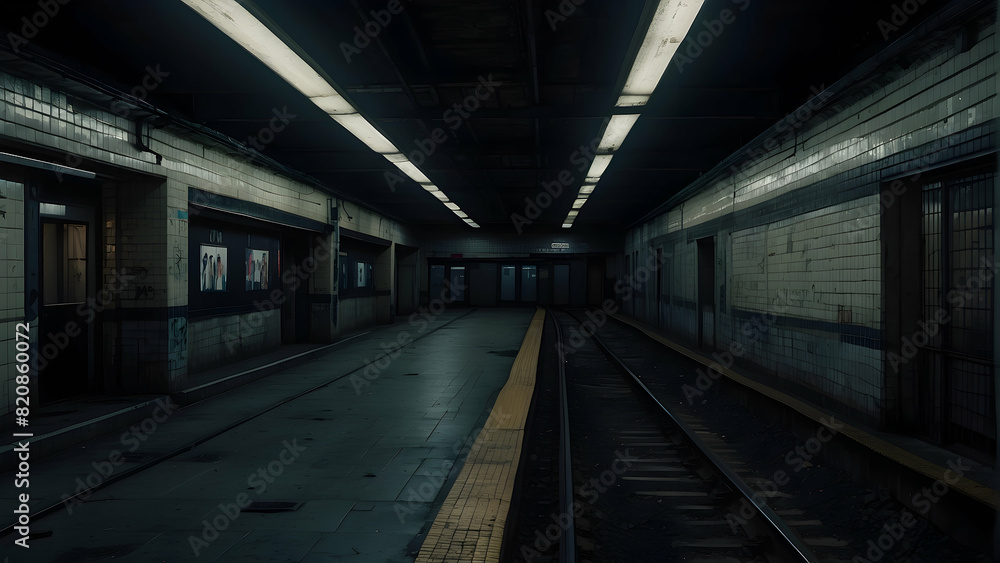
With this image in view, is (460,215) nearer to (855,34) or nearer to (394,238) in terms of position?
(394,238)

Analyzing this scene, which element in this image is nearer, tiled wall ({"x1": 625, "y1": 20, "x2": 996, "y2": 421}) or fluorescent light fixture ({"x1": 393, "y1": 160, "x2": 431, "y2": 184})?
tiled wall ({"x1": 625, "y1": 20, "x2": 996, "y2": 421})

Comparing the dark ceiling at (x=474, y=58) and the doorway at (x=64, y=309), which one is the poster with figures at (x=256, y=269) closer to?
the dark ceiling at (x=474, y=58)

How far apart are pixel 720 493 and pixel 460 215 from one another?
16371 millimetres

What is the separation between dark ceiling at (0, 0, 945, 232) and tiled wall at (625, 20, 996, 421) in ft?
2.72

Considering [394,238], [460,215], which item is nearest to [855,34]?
[460,215]

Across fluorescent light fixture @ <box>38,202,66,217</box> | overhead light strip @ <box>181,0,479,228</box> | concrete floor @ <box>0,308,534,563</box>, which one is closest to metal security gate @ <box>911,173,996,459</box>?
concrete floor @ <box>0,308,534,563</box>

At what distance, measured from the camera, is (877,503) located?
4.70 meters

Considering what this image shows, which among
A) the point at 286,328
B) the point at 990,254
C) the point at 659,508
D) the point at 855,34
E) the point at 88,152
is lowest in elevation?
the point at 659,508

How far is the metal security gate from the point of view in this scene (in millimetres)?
4941

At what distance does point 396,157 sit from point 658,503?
7.17 m

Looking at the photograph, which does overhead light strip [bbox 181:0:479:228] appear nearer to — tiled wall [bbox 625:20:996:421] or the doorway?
the doorway

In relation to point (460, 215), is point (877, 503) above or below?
below

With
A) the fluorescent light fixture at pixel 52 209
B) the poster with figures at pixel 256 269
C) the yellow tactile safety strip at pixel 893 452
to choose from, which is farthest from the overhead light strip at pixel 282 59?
the yellow tactile safety strip at pixel 893 452

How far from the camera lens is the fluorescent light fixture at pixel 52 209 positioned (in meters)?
6.67
